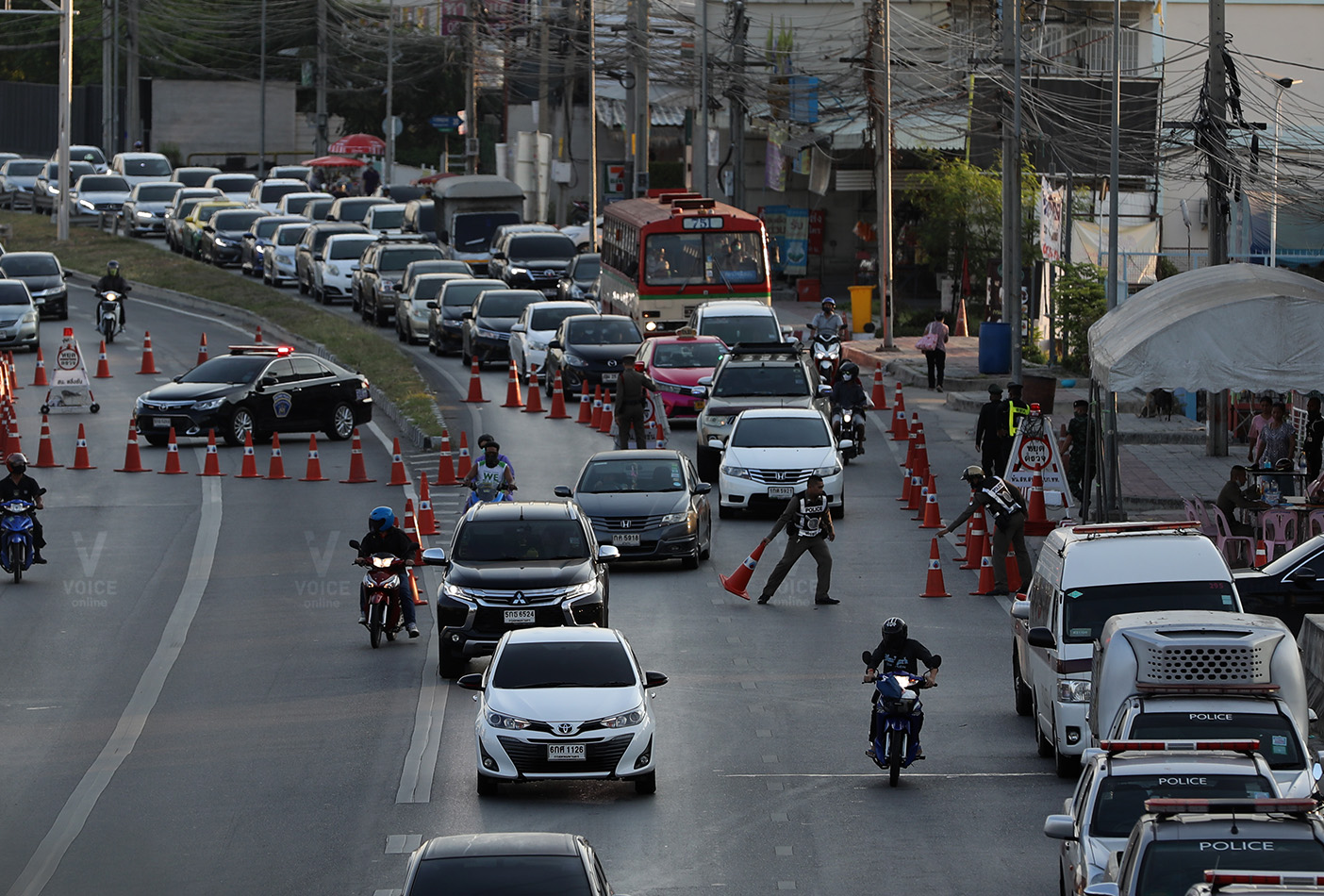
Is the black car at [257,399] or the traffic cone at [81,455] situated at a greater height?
the black car at [257,399]

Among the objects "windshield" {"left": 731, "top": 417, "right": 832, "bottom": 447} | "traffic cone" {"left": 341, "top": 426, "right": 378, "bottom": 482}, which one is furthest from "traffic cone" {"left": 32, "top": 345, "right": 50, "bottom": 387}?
"windshield" {"left": 731, "top": 417, "right": 832, "bottom": 447}

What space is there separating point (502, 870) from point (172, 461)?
22.6m

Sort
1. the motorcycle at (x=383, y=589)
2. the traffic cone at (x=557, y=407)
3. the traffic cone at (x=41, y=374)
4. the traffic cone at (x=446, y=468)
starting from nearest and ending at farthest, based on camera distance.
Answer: the motorcycle at (x=383, y=589) → the traffic cone at (x=446, y=468) → the traffic cone at (x=557, y=407) → the traffic cone at (x=41, y=374)

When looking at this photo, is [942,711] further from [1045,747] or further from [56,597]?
[56,597]

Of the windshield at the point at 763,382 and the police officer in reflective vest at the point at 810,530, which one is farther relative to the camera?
the windshield at the point at 763,382

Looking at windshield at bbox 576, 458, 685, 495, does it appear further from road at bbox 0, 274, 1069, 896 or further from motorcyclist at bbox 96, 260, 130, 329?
motorcyclist at bbox 96, 260, 130, 329

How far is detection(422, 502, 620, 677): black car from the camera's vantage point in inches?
710

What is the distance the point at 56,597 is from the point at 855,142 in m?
41.9

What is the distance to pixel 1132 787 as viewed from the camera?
10.8 meters

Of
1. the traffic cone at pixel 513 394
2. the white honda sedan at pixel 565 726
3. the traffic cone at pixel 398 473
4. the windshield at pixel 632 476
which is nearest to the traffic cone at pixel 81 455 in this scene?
the traffic cone at pixel 398 473

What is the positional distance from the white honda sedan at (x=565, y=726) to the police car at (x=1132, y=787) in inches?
153

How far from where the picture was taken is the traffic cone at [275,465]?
2986cm

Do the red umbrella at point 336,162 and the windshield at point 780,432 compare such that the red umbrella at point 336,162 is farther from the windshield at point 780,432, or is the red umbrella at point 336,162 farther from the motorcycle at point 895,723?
the motorcycle at point 895,723

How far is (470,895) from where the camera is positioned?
8.85 m
